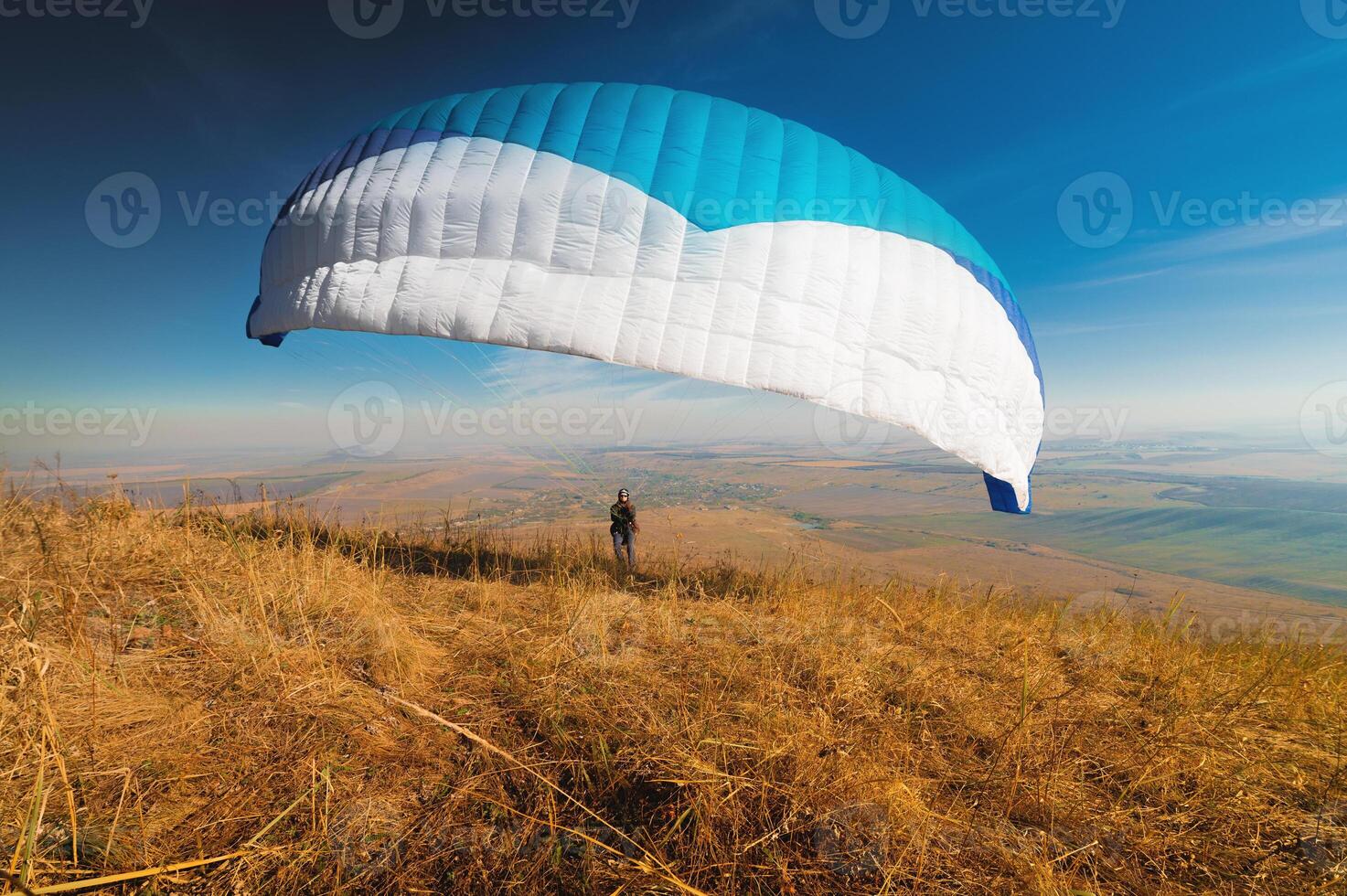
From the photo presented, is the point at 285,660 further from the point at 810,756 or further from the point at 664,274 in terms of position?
the point at 664,274

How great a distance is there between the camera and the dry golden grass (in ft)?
4.64

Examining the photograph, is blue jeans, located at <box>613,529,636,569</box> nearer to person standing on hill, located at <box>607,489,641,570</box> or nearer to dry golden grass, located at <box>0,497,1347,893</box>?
person standing on hill, located at <box>607,489,641,570</box>

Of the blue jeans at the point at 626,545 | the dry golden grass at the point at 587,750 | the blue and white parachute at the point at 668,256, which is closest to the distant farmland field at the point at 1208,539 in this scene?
the blue jeans at the point at 626,545

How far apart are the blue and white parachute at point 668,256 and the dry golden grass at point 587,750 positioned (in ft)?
6.08

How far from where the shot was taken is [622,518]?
5477mm

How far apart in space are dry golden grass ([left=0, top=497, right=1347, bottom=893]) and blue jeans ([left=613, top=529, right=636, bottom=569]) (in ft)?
6.46

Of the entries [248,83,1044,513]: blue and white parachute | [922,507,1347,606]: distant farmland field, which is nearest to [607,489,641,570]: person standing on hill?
[248,83,1044,513]: blue and white parachute

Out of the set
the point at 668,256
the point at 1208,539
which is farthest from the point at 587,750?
the point at 1208,539

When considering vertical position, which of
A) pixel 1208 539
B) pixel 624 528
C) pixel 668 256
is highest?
pixel 668 256

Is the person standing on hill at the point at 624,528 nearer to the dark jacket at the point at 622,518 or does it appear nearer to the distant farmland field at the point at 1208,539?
the dark jacket at the point at 622,518

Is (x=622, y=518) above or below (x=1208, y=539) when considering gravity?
above

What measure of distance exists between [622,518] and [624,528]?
11 cm

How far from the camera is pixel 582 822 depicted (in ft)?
5.13

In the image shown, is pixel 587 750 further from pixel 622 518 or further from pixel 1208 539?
pixel 1208 539
